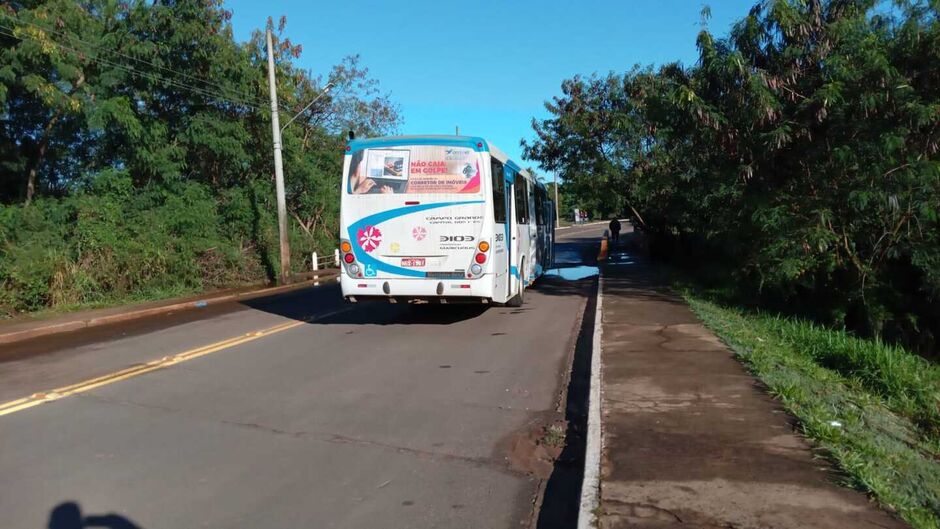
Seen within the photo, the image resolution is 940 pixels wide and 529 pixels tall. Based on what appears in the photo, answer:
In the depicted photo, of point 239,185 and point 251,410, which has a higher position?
point 239,185

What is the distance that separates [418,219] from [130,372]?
481cm

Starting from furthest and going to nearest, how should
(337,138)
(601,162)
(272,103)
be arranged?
(337,138)
(601,162)
(272,103)

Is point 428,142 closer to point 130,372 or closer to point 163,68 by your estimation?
point 130,372

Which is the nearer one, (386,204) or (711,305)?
(386,204)

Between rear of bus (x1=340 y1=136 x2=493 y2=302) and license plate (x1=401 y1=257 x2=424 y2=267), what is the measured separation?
2 cm

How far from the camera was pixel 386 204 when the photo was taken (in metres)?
11.2

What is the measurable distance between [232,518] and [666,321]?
28.1ft

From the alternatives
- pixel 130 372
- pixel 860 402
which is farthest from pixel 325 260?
pixel 860 402

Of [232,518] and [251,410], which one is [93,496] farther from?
[251,410]

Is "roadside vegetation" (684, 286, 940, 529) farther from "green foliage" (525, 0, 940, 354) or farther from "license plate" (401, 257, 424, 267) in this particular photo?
"license plate" (401, 257, 424, 267)

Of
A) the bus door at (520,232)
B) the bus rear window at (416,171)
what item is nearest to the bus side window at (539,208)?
the bus door at (520,232)

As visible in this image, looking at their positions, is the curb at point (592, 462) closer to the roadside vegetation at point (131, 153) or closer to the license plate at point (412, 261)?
the license plate at point (412, 261)

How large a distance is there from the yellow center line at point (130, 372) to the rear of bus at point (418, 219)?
2027mm

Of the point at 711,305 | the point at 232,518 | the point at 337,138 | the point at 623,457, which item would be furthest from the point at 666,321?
the point at 337,138
